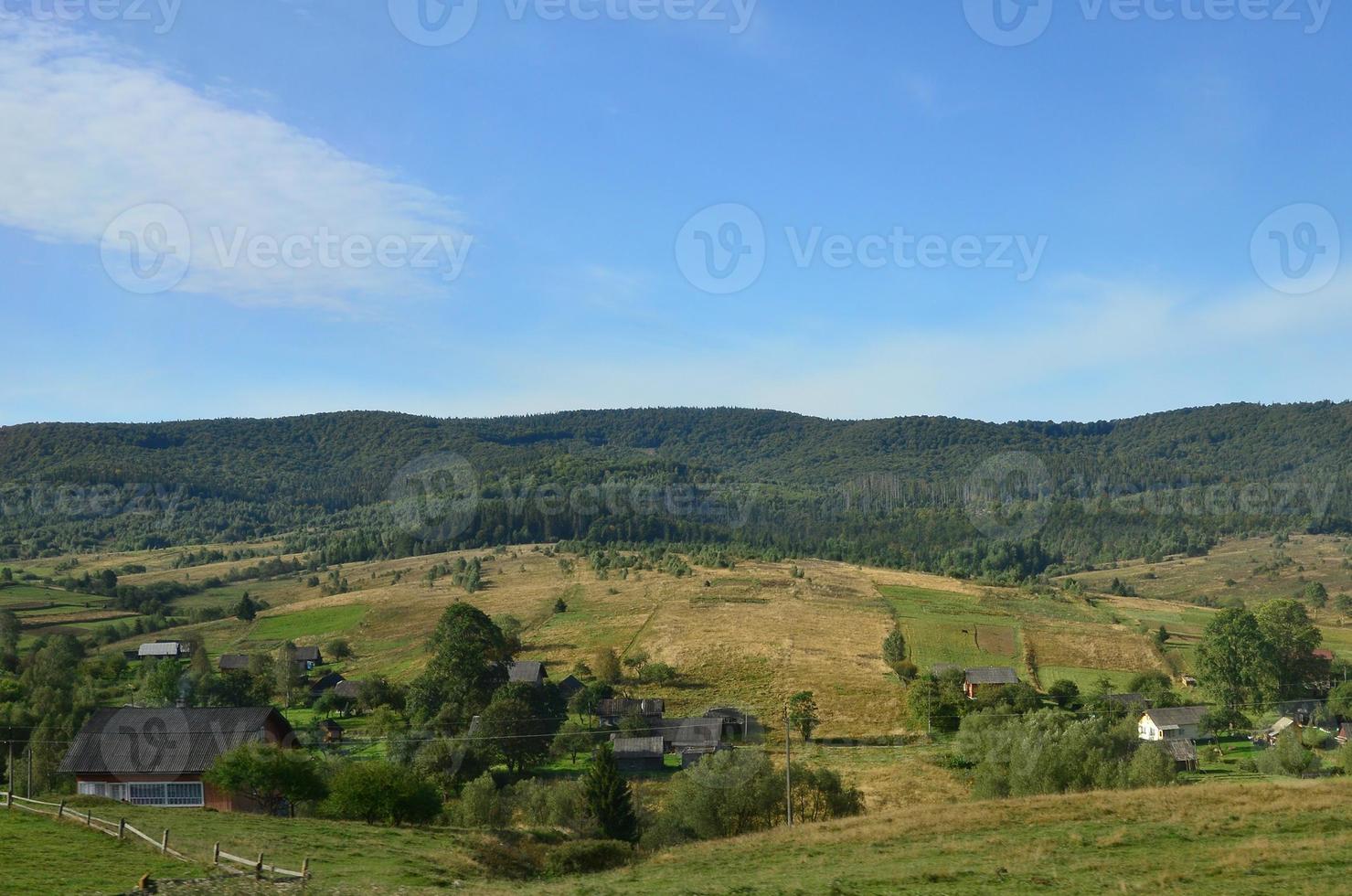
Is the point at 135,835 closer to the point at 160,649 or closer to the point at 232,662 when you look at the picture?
the point at 232,662

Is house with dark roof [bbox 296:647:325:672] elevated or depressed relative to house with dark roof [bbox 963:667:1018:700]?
depressed

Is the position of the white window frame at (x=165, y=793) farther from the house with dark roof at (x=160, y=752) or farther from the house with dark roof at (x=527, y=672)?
the house with dark roof at (x=527, y=672)

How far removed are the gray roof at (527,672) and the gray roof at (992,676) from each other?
26.3 meters

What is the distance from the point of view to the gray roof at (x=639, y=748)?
166ft

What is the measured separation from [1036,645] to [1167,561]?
100 metres

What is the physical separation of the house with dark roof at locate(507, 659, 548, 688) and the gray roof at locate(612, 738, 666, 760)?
11.5m

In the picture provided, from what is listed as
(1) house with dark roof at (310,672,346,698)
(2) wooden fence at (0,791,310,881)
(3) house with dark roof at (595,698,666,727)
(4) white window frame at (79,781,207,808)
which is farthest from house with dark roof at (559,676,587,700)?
Result: (2) wooden fence at (0,791,310,881)

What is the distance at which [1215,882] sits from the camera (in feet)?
69.4

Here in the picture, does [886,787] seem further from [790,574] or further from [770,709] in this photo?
[790,574]

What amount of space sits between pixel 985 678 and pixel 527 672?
2787 cm

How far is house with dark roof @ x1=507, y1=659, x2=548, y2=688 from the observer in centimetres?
6259

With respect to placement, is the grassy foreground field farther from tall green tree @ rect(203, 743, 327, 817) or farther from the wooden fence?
tall green tree @ rect(203, 743, 327, 817)

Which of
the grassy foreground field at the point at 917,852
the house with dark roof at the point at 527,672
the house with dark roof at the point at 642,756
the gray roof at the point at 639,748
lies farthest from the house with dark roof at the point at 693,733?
the grassy foreground field at the point at 917,852

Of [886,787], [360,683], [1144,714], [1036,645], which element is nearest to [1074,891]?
[886,787]
